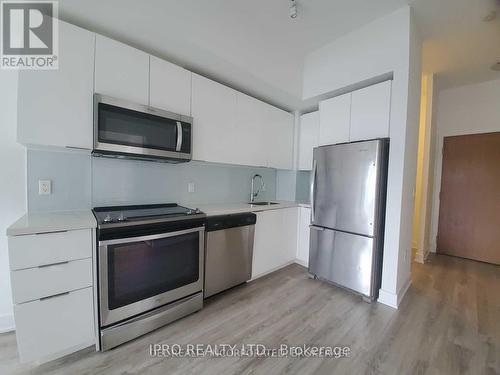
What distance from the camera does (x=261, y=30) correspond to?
2.23 metres

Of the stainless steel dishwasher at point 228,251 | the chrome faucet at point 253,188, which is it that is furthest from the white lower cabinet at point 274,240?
the chrome faucet at point 253,188

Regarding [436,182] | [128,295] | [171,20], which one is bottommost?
[128,295]

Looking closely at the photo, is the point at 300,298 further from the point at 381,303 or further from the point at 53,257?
the point at 53,257

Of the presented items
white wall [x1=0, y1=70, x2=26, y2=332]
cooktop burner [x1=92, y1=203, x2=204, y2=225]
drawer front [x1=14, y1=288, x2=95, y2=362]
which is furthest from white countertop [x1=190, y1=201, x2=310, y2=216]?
white wall [x1=0, y1=70, x2=26, y2=332]

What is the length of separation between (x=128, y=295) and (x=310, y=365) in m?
1.35

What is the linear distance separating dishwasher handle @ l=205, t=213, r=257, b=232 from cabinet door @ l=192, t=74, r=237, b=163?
657 millimetres

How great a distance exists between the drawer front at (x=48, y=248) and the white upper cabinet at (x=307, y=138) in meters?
2.69

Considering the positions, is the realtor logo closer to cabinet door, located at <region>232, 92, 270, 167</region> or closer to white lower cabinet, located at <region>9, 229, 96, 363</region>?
white lower cabinet, located at <region>9, 229, 96, 363</region>

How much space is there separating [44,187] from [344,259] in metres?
2.83

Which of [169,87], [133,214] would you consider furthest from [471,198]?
[133,214]

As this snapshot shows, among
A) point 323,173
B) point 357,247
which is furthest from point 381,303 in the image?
point 323,173

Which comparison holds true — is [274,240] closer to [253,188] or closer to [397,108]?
[253,188]

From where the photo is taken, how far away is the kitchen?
54.2 inches

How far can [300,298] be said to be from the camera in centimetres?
223
